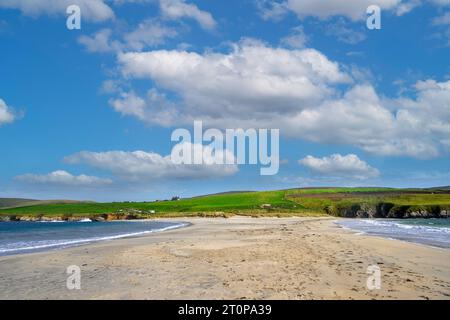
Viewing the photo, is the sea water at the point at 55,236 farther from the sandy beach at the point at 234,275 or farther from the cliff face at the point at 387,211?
the cliff face at the point at 387,211

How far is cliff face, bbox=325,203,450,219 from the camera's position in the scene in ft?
419

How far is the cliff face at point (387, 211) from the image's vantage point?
127562mm

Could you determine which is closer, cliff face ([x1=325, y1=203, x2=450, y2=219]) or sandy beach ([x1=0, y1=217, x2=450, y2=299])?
sandy beach ([x1=0, y1=217, x2=450, y2=299])

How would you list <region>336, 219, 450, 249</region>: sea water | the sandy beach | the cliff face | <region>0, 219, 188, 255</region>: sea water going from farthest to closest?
the cliff face
<region>336, 219, 450, 249</region>: sea water
<region>0, 219, 188, 255</region>: sea water
the sandy beach

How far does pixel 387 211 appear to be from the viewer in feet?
454

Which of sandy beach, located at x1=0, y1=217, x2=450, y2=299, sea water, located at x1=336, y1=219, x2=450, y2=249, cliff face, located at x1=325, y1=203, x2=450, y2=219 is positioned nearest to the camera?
sandy beach, located at x1=0, y1=217, x2=450, y2=299

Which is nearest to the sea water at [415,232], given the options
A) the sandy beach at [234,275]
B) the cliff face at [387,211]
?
the sandy beach at [234,275]

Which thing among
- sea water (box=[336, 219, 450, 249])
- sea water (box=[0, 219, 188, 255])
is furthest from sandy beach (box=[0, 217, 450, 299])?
sea water (box=[336, 219, 450, 249])

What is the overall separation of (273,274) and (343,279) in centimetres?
264

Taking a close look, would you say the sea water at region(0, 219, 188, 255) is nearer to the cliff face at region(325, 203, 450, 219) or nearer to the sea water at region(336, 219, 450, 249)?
the sea water at region(336, 219, 450, 249)

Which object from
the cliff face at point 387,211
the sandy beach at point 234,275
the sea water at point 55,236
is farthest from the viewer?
the cliff face at point 387,211

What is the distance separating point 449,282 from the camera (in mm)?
15508

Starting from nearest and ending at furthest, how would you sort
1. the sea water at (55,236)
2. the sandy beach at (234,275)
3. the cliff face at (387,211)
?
the sandy beach at (234,275) → the sea water at (55,236) → the cliff face at (387,211)
